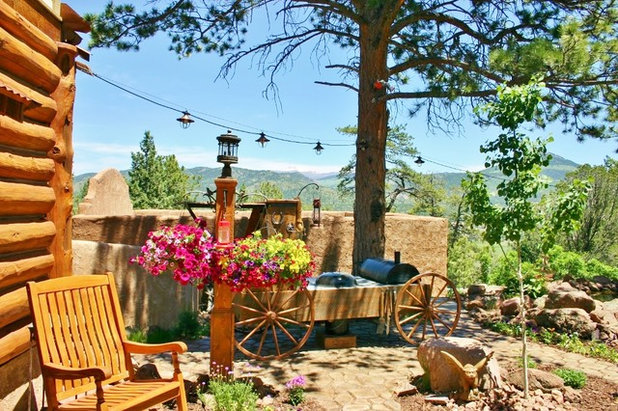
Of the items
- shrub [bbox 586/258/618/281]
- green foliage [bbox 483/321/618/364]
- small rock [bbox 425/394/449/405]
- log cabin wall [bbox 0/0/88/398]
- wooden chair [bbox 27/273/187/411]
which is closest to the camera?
wooden chair [bbox 27/273/187/411]

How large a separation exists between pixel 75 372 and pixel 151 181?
28005 mm

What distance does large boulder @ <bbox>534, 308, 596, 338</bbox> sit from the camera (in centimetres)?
794

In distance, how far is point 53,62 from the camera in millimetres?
5297

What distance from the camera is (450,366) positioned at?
518 centimetres

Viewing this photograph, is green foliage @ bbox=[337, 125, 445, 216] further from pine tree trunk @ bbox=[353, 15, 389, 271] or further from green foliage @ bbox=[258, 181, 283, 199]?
pine tree trunk @ bbox=[353, 15, 389, 271]

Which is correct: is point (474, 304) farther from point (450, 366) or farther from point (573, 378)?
point (450, 366)

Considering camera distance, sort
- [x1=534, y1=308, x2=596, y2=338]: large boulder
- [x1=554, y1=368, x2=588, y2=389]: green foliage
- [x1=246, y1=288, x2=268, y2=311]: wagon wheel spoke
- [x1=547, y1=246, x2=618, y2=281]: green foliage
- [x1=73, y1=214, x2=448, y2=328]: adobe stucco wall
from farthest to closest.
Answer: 1. [x1=547, y1=246, x2=618, y2=281]: green foliage
2. [x1=534, y1=308, x2=596, y2=338]: large boulder
3. [x1=73, y1=214, x2=448, y2=328]: adobe stucco wall
4. [x1=246, y1=288, x2=268, y2=311]: wagon wheel spoke
5. [x1=554, y1=368, x2=588, y2=389]: green foliage

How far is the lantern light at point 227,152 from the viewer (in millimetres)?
5117

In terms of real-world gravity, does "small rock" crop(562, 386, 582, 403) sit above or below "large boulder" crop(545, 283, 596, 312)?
below

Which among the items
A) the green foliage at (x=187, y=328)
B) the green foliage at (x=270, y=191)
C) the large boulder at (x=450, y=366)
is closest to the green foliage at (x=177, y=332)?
the green foliage at (x=187, y=328)

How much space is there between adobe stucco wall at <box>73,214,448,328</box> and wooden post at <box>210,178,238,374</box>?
2275mm

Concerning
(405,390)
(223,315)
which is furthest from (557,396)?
(223,315)

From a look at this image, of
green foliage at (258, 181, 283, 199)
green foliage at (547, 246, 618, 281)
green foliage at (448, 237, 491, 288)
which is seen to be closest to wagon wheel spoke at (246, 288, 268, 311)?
green foliage at (547, 246, 618, 281)

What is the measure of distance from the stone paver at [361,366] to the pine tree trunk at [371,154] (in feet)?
7.24
